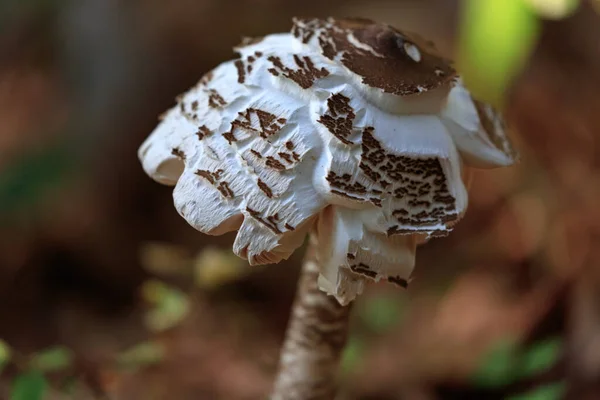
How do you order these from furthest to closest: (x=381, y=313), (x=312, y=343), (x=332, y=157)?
(x=381, y=313), (x=312, y=343), (x=332, y=157)

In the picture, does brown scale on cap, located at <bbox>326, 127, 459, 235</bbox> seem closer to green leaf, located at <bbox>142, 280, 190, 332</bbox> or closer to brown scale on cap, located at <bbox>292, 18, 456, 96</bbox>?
brown scale on cap, located at <bbox>292, 18, 456, 96</bbox>

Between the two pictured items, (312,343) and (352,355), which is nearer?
(312,343)

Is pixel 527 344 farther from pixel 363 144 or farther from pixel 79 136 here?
pixel 79 136

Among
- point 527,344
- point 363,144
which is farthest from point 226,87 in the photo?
point 527,344

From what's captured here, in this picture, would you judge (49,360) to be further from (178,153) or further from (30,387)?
(178,153)

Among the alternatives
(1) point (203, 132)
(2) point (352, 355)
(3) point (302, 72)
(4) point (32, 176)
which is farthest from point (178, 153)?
(4) point (32, 176)

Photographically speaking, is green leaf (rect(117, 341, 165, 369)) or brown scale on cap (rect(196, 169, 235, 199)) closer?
brown scale on cap (rect(196, 169, 235, 199))

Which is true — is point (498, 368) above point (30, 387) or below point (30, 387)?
below

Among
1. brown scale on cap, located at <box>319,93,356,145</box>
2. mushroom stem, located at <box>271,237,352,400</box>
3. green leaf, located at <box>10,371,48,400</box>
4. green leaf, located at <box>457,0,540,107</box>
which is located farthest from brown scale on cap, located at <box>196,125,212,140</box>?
green leaf, located at <box>457,0,540,107</box>
